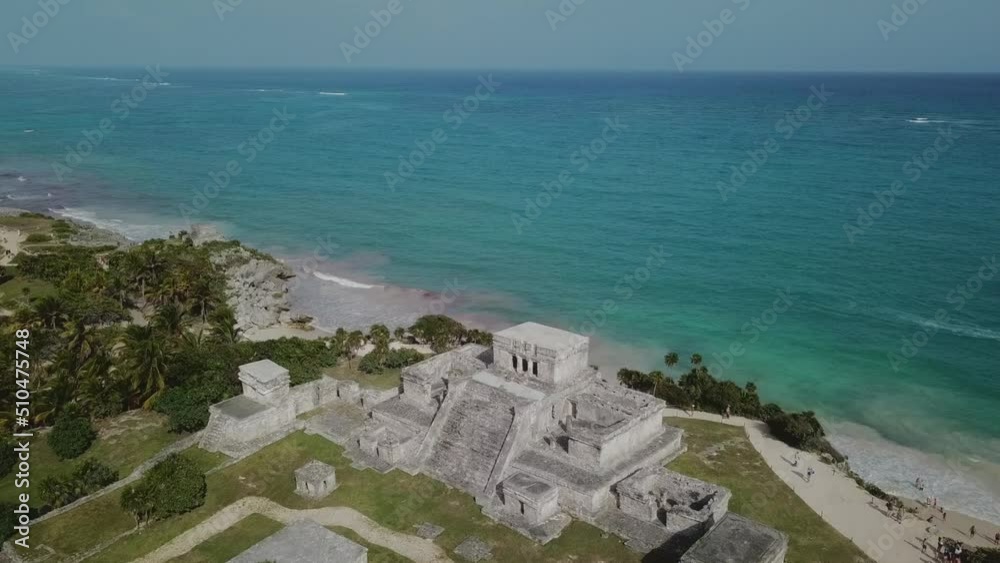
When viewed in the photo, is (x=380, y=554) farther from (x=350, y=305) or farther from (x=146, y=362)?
(x=350, y=305)

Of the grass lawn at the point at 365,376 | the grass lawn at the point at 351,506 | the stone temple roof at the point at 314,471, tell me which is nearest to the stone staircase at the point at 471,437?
the grass lawn at the point at 351,506

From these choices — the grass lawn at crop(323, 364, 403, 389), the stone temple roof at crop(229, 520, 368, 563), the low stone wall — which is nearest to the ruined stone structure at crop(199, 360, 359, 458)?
A: the low stone wall

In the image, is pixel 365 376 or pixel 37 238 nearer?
pixel 365 376

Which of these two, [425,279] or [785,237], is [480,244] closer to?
[425,279]

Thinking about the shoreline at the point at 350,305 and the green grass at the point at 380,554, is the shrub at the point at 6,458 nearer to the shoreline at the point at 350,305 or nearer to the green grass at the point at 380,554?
the green grass at the point at 380,554

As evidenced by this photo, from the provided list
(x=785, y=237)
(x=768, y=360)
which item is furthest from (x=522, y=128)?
(x=768, y=360)

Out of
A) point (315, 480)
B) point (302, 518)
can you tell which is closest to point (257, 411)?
point (315, 480)

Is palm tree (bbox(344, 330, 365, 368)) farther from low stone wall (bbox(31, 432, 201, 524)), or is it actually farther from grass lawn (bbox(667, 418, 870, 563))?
grass lawn (bbox(667, 418, 870, 563))
